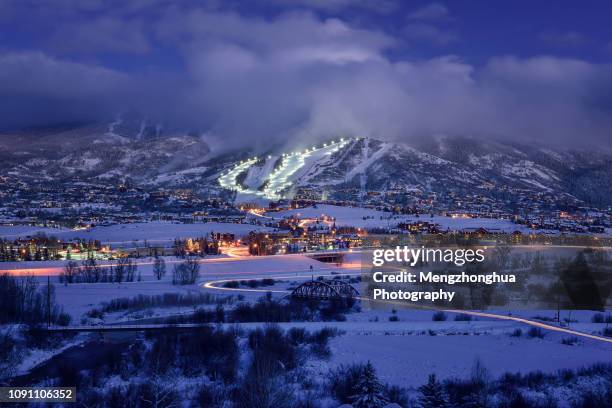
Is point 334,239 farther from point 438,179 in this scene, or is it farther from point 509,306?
point 438,179

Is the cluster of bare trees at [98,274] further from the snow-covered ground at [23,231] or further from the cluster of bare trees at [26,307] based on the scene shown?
→ the snow-covered ground at [23,231]

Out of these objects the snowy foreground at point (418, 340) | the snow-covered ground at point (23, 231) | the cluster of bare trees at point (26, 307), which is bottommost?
the snowy foreground at point (418, 340)

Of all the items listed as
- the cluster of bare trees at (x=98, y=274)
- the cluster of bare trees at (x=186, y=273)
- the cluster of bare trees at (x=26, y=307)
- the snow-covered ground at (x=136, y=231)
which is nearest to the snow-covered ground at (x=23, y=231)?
the snow-covered ground at (x=136, y=231)

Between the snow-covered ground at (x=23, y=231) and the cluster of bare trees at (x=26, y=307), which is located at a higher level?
the snow-covered ground at (x=23, y=231)

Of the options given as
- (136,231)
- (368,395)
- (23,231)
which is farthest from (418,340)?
(23,231)

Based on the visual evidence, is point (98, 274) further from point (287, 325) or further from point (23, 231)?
point (23, 231)

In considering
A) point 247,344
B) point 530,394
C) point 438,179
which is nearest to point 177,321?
point 247,344

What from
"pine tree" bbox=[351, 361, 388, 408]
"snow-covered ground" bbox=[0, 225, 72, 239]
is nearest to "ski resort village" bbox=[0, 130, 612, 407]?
"pine tree" bbox=[351, 361, 388, 408]

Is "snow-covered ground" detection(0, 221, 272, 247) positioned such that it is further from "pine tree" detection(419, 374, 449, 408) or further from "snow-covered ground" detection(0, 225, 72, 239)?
"pine tree" detection(419, 374, 449, 408)
